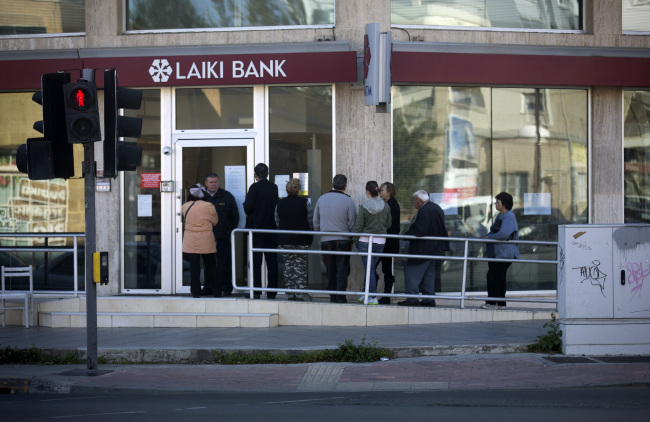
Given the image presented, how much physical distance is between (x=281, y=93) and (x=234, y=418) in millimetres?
8164

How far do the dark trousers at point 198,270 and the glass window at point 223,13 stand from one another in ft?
13.3

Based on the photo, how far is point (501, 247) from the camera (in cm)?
1297

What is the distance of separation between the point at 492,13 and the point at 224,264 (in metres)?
6.22

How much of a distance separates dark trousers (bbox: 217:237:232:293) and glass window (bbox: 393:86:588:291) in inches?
116

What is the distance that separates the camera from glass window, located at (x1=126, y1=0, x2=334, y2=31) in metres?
14.2

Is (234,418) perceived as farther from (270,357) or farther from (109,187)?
(109,187)

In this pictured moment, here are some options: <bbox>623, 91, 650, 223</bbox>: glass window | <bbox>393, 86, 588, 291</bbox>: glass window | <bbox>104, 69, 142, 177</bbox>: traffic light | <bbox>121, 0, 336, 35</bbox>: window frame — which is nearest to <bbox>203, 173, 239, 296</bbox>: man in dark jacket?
<bbox>121, 0, 336, 35</bbox>: window frame

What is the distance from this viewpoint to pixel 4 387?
29.5 feet

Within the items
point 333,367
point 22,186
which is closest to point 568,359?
point 333,367

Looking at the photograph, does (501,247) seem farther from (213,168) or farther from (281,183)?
(213,168)

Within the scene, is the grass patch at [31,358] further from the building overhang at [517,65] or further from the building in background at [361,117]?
the building overhang at [517,65]

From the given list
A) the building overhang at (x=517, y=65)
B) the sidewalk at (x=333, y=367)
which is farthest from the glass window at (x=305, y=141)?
the sidewalk at (x=333, y=367)

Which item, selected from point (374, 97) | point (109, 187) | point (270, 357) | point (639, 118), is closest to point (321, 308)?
point (270, 357)

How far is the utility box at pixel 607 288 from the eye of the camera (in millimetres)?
9727
